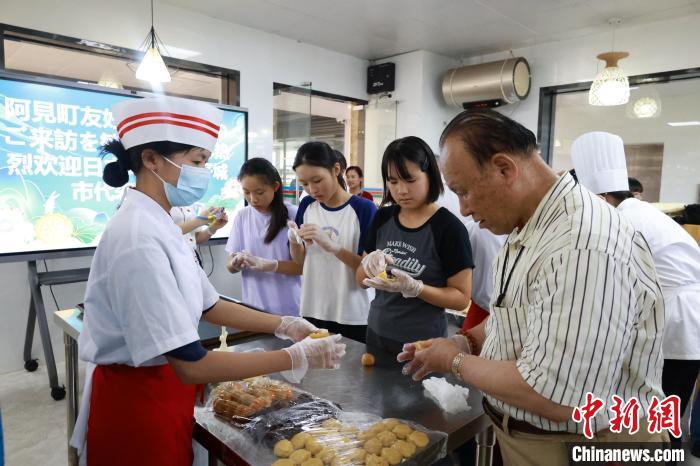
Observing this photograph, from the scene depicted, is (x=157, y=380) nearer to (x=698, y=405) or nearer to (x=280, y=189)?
(x=280, y=189)

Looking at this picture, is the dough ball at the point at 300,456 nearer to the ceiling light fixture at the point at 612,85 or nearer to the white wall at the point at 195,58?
the white wall at the point at 195,58

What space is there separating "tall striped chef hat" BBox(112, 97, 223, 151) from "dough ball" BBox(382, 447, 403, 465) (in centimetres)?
85

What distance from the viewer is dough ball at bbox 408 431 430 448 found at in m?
1.00

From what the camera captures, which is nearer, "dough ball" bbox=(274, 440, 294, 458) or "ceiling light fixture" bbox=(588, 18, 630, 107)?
"dough ball" bbox=(274, 440, 294, 458)

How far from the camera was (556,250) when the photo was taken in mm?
811

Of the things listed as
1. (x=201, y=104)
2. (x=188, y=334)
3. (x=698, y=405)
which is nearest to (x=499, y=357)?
(x=188, y=334)

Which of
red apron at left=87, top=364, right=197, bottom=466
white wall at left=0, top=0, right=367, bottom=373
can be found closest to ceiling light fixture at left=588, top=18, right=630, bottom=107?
white wall at left=0, top=0, right=367, bottom=373

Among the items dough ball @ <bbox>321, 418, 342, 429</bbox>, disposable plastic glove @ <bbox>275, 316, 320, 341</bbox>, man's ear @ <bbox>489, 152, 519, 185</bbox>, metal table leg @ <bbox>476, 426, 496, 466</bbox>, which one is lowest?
metal table leg @ <bbox>476, 426, 496, 466</bbox>

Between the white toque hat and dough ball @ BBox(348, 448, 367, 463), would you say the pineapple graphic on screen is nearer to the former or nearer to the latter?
dough ball @ BBox(348, 448, 367, 463)

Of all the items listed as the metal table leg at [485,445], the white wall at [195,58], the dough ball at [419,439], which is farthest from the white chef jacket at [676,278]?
the white wall at [195,58]

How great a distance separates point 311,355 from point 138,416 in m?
0.42

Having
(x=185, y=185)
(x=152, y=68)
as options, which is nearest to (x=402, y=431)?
(x=185, y=185)

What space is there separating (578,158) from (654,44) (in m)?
2.65

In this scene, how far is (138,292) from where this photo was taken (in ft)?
3.08
